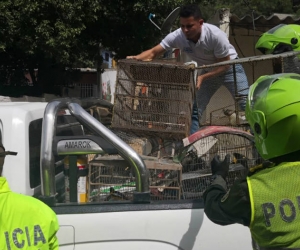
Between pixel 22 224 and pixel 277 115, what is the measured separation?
115 centimetres

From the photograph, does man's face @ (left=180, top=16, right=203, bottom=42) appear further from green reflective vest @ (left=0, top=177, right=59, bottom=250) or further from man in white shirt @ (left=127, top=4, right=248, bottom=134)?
green reflective vest @ (left=0, top=177, right=59, bottom=250)

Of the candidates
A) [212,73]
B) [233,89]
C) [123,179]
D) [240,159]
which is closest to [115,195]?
[123,179]

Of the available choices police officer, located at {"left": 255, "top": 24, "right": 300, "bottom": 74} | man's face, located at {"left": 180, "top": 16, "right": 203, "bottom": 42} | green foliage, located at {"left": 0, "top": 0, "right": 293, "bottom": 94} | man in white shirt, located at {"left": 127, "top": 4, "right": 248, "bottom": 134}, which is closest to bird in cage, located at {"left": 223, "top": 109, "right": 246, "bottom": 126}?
Result: man in white shirt, located at {"left": 127, "top": 4, "right": 248, "bottom": 134}

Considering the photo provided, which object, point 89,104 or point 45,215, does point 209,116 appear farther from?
point 45,215

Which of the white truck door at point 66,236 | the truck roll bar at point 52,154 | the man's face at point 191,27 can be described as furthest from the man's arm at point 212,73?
the white truck door at point 66,236

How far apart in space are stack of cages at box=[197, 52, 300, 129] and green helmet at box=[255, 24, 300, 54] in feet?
0.44

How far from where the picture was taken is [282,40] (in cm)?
427

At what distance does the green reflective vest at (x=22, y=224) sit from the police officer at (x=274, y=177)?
2.57 feet

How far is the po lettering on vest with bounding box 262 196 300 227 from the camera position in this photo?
193 centimetres

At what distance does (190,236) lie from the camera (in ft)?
8.84

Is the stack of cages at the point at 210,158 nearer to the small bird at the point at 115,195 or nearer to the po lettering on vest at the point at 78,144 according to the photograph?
the small bird at the point at 115,195

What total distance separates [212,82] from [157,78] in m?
0.77

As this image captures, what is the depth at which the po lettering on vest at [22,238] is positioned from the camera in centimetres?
224

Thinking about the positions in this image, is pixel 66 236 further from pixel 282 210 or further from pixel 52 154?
pixel 282 210
